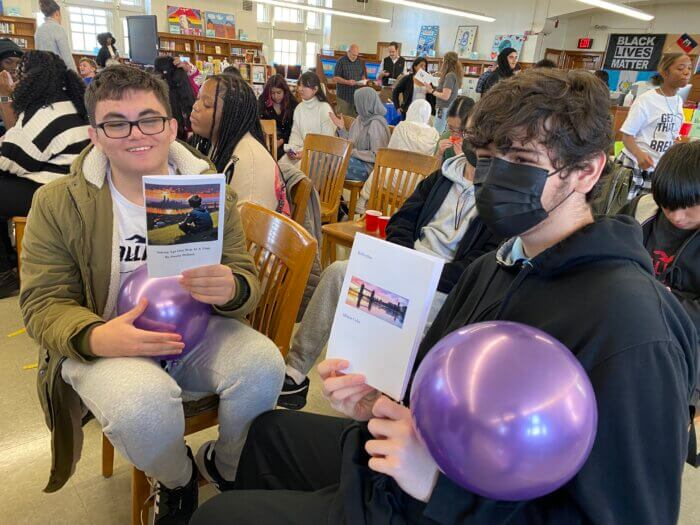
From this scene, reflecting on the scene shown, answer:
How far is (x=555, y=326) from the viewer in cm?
81

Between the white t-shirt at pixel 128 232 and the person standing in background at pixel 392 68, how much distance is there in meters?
9.92

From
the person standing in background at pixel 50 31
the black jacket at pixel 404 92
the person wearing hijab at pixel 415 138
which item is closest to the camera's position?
the person wearing hijab at pixel 415 138

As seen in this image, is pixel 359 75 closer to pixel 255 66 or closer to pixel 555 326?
pixel 255 66

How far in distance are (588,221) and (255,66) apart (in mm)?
10331

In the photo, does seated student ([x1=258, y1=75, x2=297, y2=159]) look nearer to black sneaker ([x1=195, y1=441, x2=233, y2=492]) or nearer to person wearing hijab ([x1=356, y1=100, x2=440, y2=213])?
person wearing hijab ([x1=356, y1=100, x2=440, y2=213])

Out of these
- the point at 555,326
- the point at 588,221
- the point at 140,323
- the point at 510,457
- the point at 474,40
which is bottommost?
the point at 140,323

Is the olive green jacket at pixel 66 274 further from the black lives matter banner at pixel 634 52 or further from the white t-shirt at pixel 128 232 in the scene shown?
the black lives matter banner at pixel 634 52

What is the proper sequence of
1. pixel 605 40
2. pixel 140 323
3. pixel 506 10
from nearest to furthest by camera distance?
pixel 140 323 → pixel 605 40 → pixel 506 10

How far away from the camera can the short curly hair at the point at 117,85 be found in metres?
1.31

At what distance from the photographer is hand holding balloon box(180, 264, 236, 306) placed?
122 cm

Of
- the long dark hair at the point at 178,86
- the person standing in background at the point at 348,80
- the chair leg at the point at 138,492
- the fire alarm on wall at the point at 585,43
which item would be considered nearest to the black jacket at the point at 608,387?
the chair leg at the point at 138,492

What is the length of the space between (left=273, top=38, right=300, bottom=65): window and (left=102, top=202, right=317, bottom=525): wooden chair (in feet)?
50.9

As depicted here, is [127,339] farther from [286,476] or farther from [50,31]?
[50,31]

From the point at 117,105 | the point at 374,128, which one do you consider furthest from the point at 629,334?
the point at 374,128
